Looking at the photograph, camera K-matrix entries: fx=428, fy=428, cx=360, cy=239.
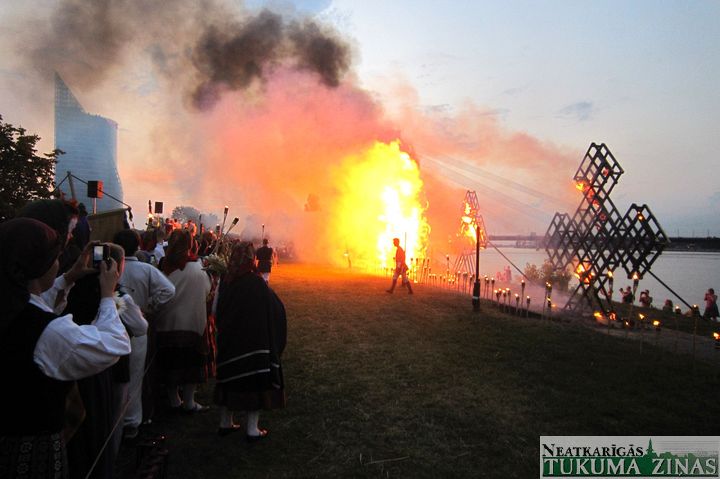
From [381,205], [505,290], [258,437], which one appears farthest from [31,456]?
[381,205]

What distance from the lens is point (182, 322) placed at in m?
5.74

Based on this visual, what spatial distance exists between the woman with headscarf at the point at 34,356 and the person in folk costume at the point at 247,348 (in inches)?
106

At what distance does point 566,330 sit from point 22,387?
40.7ft

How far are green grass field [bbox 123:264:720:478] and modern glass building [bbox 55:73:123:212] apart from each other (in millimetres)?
76018

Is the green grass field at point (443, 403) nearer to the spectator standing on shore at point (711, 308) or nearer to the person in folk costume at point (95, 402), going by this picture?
the person in folk costume at point (95, 402)

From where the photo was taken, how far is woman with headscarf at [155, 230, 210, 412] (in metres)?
5.72

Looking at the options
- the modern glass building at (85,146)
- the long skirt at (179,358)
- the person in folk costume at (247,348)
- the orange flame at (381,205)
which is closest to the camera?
the person in folk costume at (247,348)

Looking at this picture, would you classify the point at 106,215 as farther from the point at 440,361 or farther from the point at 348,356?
the point at 440,361

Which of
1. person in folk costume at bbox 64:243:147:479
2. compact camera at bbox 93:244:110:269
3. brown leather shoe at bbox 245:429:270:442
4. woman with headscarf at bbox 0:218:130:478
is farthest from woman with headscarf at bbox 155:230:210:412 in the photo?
woman with headscarf at bbox 0:218:130:478

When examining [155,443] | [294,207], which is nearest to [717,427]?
[155,443]

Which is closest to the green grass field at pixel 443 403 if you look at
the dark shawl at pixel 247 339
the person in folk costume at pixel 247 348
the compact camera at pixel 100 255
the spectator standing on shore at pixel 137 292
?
the person in folk costume at pixel 247 348

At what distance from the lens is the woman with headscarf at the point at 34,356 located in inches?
84.4

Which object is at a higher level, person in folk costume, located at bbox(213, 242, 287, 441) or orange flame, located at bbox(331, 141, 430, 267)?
orange flame, located at bbox(331, 141, 430, 267)

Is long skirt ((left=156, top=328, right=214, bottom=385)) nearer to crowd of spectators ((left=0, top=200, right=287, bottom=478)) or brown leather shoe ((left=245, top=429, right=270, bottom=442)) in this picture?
crowd of spectators ((left=0, top=200, right=287, bottom=478))
